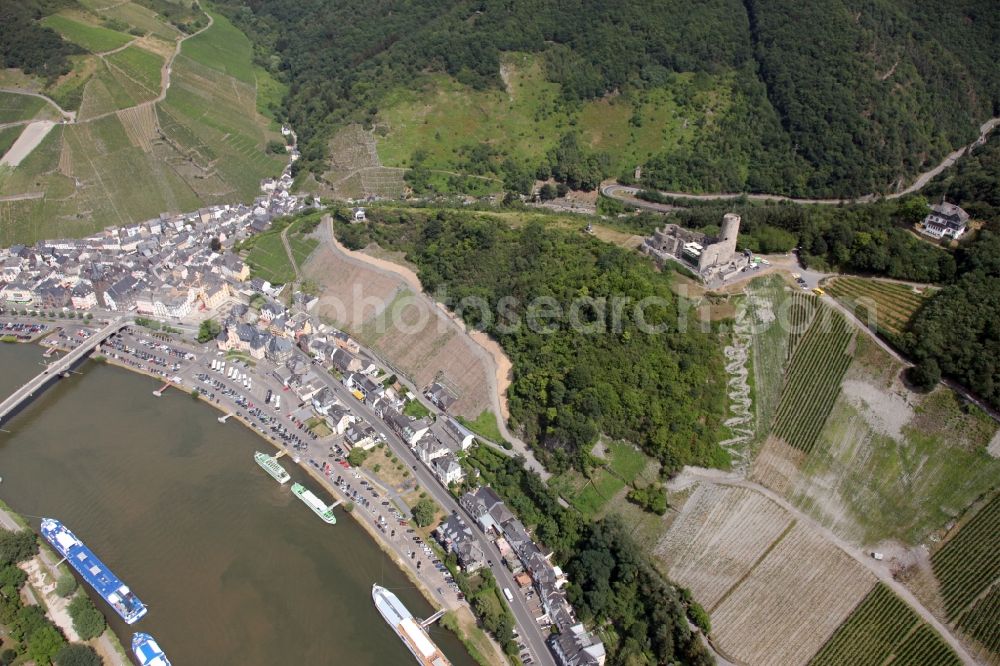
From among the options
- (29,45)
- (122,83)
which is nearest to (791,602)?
(122,83)

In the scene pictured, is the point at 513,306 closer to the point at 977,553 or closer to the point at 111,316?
the point at 977,553

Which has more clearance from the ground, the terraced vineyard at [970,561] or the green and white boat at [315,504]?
the terraced vineyard at [970,561]

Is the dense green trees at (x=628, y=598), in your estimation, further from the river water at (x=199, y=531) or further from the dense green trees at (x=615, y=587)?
the river water at (x=199, y=531)

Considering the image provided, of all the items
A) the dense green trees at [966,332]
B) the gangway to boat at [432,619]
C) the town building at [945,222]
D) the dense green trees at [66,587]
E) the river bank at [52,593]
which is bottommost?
the river bank at [52,593]

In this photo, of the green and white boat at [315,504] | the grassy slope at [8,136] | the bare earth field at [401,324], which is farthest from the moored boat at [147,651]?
the grassy slope at [8,136]

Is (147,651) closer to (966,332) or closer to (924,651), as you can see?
(924,651)

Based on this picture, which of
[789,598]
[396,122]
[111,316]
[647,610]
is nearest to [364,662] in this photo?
[647,610]
